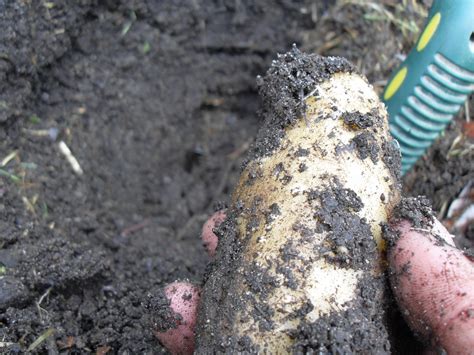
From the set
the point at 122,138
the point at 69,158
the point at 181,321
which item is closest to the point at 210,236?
the point at 181,321

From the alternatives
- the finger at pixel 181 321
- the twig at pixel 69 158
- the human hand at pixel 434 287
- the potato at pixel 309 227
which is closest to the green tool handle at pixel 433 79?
the potato at pixel 309 227

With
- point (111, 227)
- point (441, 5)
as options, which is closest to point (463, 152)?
point (441, 5)

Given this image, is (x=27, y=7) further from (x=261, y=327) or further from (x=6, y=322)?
(x=261, y=327)


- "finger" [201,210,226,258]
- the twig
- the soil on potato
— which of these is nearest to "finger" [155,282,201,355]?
the soil on potato

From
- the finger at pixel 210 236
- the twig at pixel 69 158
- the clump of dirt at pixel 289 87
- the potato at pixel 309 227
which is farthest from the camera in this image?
the twig at pixel 69 158

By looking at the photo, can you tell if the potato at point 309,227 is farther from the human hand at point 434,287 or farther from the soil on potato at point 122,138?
the soil on potato at point 122,138

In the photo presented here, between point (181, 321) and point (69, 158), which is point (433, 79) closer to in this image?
point (181, 321)
